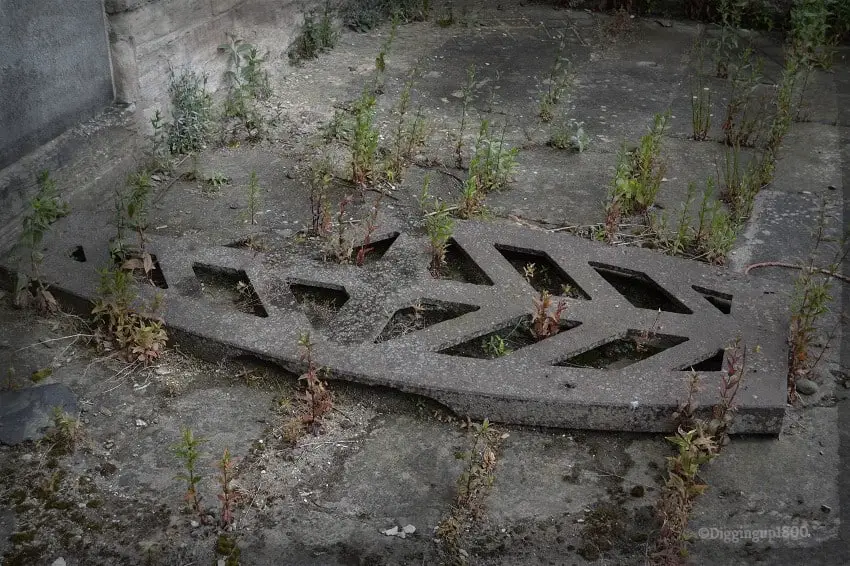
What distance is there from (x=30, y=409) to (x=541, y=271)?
87.7 inches

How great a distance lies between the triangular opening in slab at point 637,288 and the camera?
13.2 feet

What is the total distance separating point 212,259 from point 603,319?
5.66 ft

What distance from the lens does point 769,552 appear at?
2.83 meters

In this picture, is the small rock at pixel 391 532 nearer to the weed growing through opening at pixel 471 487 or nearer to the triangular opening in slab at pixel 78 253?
the weed growing through opening at pixel 471 487

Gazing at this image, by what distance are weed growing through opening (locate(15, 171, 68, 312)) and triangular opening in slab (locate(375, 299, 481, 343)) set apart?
4.65 feet

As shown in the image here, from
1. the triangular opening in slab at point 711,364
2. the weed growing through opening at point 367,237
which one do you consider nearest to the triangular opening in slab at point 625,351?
the triangular opening in slab at point 711,364

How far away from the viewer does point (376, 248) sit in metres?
4.36

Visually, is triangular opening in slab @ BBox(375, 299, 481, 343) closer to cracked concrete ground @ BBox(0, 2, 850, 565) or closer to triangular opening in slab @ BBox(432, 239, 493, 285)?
triangular opening in slab @ BBox(432, 239, 493, 285)

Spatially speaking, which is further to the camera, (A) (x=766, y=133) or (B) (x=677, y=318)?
(A) (x=766, y=133)

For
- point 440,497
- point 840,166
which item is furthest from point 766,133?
point 440,497

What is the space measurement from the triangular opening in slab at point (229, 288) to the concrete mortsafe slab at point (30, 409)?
2.49ft

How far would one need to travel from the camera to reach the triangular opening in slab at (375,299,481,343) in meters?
3.79

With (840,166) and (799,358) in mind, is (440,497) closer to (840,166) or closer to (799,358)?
(799,358)

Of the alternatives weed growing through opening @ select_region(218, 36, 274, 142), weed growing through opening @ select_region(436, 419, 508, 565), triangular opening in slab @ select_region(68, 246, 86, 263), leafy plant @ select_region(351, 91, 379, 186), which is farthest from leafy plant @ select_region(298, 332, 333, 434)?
weed growing through opening @ select_region(218, 36, 274, 142)
